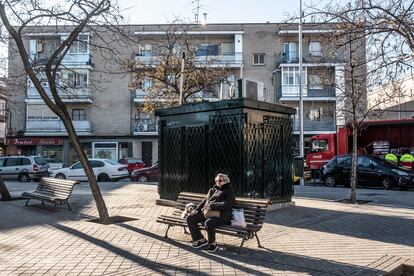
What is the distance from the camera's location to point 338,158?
22.2 metres

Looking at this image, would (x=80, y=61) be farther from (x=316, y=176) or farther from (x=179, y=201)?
(x=179, y=201)

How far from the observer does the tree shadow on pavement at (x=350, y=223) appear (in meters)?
8.63

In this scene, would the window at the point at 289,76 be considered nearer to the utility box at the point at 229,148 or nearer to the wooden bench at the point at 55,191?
the utility box at the point at 229,148

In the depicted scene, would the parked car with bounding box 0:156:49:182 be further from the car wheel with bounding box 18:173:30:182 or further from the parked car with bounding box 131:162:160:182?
the parked car with bounding box 131:162:160:182

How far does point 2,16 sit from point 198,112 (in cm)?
525

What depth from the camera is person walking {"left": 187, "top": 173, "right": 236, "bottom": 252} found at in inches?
296

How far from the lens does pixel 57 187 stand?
12773 millimetres

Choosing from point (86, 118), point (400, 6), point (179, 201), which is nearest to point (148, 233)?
point (179, 201)

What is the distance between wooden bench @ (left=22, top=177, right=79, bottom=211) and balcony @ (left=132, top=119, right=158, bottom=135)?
28824mm

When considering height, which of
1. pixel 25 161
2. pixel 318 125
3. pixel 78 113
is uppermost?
pixel 78 113


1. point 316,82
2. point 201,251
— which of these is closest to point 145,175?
point 316,82

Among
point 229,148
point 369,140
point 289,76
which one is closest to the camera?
point 229,148

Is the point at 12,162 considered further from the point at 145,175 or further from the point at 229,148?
the point at 229,148

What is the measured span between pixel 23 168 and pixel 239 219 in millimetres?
23602
